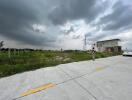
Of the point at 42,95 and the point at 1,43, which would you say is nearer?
the point at 42,95

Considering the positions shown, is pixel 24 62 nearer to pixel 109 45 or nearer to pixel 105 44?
pixel 109 45

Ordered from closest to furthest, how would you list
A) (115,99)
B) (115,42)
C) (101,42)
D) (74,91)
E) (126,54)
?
(115,99) < (74,91) < (126,54) < (115,42) < (101,42)

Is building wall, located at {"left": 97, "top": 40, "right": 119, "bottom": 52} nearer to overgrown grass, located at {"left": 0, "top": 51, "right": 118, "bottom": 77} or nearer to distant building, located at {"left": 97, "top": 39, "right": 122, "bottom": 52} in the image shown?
distant building, located at {"left": 97, "top": 39, "right": 122, "bottom": 52}

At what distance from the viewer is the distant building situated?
4859 cm

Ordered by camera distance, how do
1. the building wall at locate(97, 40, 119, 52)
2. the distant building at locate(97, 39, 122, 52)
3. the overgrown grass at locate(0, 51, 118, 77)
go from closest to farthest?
the overgrown grass at locate(0, 51, 118, 77) → the distant building at locate(97, 39, 122, 52) → the building wall at locate(97, 40, 119, 52)

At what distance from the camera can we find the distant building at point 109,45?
48.6m

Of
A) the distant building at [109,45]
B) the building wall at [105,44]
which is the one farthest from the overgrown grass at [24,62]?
the building wall at [105,44]

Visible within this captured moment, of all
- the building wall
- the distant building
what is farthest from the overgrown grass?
the building wall

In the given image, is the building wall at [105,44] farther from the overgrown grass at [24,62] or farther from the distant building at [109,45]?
the overgrown grass at [24,62]

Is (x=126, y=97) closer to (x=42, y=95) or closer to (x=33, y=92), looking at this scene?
(x=42, y=95)

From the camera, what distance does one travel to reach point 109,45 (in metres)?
51.0

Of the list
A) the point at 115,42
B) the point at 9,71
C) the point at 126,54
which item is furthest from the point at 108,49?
the point at 9,71

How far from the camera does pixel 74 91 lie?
12.1 feet

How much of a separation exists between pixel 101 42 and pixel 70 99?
54108 millimetres
